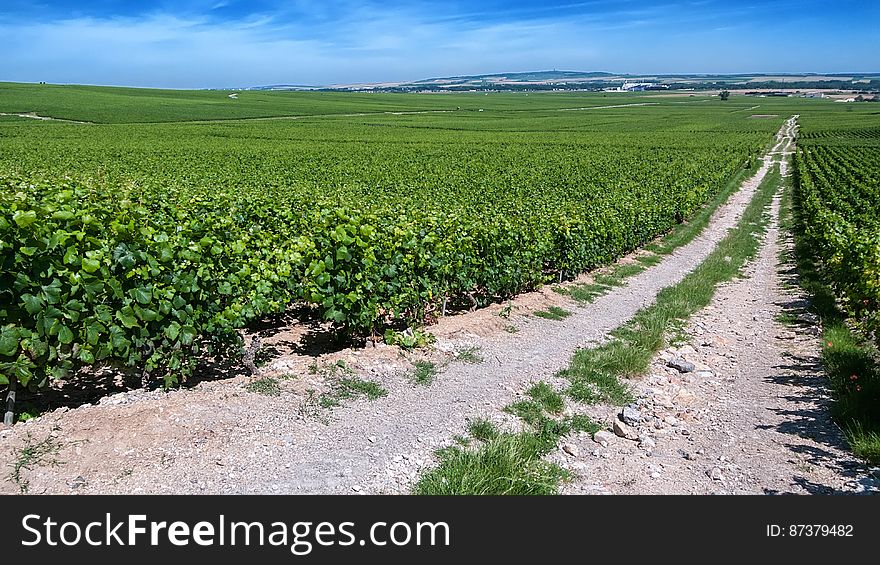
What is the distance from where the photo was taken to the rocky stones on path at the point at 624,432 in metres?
6.65

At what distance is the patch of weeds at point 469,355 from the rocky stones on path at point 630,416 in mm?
2219

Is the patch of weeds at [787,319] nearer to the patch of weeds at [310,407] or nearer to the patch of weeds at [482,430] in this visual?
the patch of weeds at [482,430]

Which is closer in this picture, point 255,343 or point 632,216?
point 255,343

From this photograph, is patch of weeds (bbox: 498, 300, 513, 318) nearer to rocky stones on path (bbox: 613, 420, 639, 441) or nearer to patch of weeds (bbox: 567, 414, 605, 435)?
patch of weeds (bbox: 567, 414, 605, 435)

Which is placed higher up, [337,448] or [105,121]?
[105,121]

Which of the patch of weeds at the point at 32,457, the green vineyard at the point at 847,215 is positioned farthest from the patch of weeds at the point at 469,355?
the green vineyard at the point at 847,215

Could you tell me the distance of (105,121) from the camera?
90.6 m

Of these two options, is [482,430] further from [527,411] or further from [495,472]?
[495,472]

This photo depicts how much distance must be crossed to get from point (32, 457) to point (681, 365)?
8104mm
